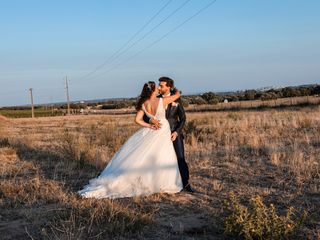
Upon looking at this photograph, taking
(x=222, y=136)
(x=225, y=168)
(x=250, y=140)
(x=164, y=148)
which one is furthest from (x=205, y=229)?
(x=222, y=136)

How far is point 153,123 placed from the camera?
8.81 metres

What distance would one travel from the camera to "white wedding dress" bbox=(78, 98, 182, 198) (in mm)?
8617

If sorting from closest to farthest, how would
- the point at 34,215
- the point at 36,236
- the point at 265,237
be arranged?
the point at 265,237, the point at 36,236, the point at 34,215

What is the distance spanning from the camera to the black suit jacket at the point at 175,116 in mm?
8984

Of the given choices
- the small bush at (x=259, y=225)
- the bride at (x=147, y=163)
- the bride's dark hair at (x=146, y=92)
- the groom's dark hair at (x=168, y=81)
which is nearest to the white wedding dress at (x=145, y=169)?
the bride at (x=147, y=163)

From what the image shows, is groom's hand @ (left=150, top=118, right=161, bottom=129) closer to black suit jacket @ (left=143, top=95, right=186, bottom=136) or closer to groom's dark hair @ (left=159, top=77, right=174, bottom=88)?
black suit jacket @ (left=143, top=95, right=186, bottom=136)

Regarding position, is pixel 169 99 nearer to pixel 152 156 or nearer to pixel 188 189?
pixel 152 156

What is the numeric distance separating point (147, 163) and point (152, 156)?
16 cm

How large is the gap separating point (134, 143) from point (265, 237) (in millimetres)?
3865

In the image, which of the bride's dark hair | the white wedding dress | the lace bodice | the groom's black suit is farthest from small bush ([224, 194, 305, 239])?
the bride's dark hair

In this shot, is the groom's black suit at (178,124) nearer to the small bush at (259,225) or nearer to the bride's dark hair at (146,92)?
the bride's dark hair at (146,92)

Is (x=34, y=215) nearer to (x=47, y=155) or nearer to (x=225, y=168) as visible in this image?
(x=225, y=168)

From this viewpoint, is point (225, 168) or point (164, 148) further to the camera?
point (225, 168)

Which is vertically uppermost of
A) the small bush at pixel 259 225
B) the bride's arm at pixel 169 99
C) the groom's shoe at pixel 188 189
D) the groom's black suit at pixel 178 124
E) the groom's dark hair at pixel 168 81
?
the groom's dark hair at pixel 168 81
